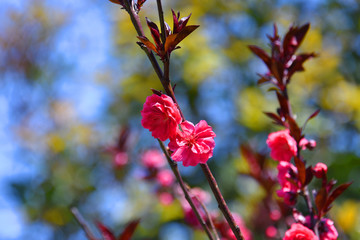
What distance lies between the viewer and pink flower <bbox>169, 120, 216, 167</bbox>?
2.03ft

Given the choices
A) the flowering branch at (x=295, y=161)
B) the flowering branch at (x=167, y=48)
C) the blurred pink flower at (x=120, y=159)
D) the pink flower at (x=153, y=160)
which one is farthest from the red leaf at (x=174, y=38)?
the blurred pink flower at (x=120, y=159)

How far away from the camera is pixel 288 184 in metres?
0.77

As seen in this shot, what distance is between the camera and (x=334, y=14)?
5387 millimetres

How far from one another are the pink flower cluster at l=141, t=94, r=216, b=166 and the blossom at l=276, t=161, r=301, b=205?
209 millimetres

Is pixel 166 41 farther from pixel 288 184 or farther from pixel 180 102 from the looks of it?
pixel 180 102

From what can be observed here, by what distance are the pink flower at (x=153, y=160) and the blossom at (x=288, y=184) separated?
0.98 m

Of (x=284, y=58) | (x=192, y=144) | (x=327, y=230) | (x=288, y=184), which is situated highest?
(x=284, y=58)

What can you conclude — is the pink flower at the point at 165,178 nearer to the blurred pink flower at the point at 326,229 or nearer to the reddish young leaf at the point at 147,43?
the blurred pink flower at the point at 326,229

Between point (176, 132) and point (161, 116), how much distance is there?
0.04 meters

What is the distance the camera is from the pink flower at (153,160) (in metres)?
1.73

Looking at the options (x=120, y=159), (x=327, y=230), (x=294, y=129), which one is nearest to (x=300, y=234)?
(x=327, y=230)

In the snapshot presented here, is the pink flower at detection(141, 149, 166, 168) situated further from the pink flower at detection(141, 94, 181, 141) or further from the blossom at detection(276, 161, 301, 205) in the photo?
the pink flower at detection(141, 94, 181, 141)

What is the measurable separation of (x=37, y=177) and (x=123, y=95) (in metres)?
1.98

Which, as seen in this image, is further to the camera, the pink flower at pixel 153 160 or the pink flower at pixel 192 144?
the pink flower at pixel 153 160
